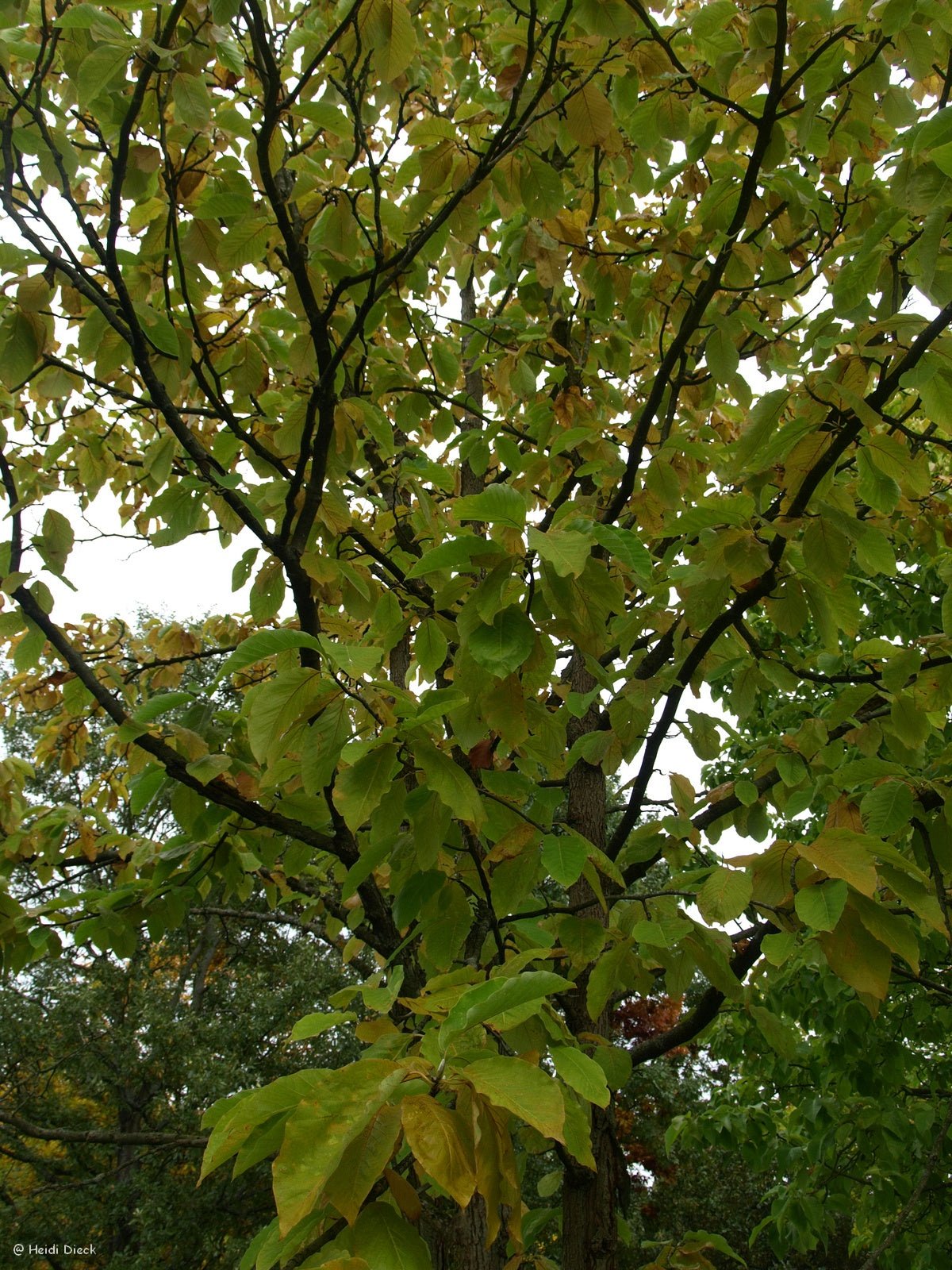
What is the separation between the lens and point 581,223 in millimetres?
2857

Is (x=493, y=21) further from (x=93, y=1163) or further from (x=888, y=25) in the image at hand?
(x=93, y=1163)

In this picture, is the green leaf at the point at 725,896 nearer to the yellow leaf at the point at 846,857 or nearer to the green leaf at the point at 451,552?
the yellow leaf at the point at 846,857

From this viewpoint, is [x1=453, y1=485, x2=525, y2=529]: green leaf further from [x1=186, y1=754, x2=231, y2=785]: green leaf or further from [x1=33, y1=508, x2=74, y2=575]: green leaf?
[x1=33, y1=508, x2=74, y2=575]: green leaf

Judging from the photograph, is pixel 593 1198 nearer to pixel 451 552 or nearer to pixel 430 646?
pixel 430 646

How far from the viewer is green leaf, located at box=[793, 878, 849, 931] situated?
125cm

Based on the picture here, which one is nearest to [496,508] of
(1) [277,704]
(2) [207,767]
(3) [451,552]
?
(3) [451,552]

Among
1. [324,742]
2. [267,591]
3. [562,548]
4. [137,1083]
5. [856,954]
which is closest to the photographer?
[562,548]

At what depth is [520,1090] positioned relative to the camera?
0.86m

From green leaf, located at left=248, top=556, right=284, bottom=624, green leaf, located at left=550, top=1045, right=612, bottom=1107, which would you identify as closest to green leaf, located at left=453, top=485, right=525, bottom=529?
green leaf, located at left=550, top=1045, right=612, bottom=1107

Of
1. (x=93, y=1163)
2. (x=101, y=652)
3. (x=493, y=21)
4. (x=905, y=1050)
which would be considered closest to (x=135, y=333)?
(x=493, y=21)

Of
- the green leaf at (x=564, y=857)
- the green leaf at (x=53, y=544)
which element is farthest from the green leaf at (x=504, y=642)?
the green leaf at (x=53, y=544)

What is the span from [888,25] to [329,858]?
2.71 metres

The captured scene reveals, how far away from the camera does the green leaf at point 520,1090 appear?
823mm

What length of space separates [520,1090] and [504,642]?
0.68 m
